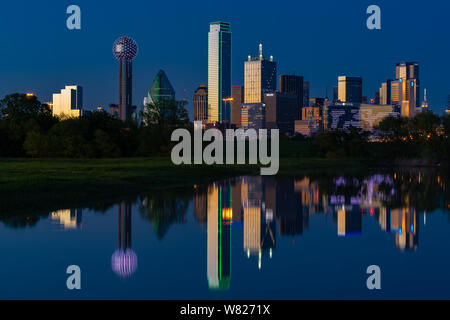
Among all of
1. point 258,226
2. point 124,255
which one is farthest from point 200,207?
point 124,255

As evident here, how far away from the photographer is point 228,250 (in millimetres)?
18750

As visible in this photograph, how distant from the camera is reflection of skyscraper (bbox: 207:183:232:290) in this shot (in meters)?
14.6

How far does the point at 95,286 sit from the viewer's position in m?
13.6

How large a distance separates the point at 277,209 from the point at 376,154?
290ft

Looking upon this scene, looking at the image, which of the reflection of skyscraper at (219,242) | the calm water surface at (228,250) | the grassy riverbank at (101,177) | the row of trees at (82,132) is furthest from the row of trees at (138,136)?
the calm water surface at (228,250)

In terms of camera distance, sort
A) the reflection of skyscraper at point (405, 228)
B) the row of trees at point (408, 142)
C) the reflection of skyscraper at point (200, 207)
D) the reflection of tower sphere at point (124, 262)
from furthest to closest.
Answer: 1. the row of trees at point (408, 142)
2. the reflection of skyscraper at point (200, 207)
3. the reflection of skyscraper at point (405, 228)
4. the reflection of tower sphere at point (124, 262)

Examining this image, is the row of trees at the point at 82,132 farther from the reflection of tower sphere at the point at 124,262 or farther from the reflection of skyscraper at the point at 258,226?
the reflection of tower sphere at the point at 124,262

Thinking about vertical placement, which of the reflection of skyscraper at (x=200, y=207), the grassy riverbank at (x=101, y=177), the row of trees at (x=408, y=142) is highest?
the row of trees at (x=408, y=142)

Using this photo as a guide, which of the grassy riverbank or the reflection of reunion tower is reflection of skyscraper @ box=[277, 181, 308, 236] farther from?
the grassy riverbank

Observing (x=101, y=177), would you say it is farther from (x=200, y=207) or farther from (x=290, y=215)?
(x=290, y=215)

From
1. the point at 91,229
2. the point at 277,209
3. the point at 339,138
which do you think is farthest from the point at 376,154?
the point at 91,229

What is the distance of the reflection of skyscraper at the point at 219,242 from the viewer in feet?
47.8

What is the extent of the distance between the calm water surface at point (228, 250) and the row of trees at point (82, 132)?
185 feet
